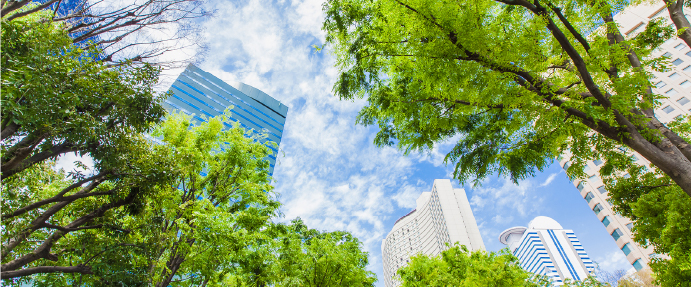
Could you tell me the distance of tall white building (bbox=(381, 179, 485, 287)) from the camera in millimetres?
77000

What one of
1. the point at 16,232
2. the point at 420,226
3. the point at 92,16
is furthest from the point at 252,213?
the point at 420,226

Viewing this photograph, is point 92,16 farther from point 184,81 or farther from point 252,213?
point 184,81

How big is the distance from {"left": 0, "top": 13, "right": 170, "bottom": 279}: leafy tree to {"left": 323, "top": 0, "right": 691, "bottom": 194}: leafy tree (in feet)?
12.1

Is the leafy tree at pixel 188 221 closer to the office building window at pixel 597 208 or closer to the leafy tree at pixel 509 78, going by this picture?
the leafy tree at pixel 509 78

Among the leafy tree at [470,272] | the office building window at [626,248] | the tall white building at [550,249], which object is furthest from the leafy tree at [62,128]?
the tall white building at [550,249]

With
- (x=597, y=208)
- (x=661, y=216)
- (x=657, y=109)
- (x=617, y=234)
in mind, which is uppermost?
(x=657, y=109)

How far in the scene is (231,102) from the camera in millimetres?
46656

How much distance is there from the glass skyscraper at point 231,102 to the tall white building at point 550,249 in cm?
10424

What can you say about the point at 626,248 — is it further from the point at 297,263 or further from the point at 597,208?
the point at 297,263

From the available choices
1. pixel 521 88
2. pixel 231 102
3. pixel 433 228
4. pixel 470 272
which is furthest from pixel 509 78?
pixel 433 228

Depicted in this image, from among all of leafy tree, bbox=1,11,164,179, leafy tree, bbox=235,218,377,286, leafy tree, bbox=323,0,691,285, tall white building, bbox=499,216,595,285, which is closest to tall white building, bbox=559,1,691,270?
leafy tree, bbox=323,0,691,285

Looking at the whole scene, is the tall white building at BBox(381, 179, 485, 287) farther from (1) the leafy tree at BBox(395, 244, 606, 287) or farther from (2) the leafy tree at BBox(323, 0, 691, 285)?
(2) the leafy tree at BBox(323, 0, 691, 285)

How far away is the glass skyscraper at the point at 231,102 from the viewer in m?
41.8

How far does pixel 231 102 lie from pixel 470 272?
45.2 m
